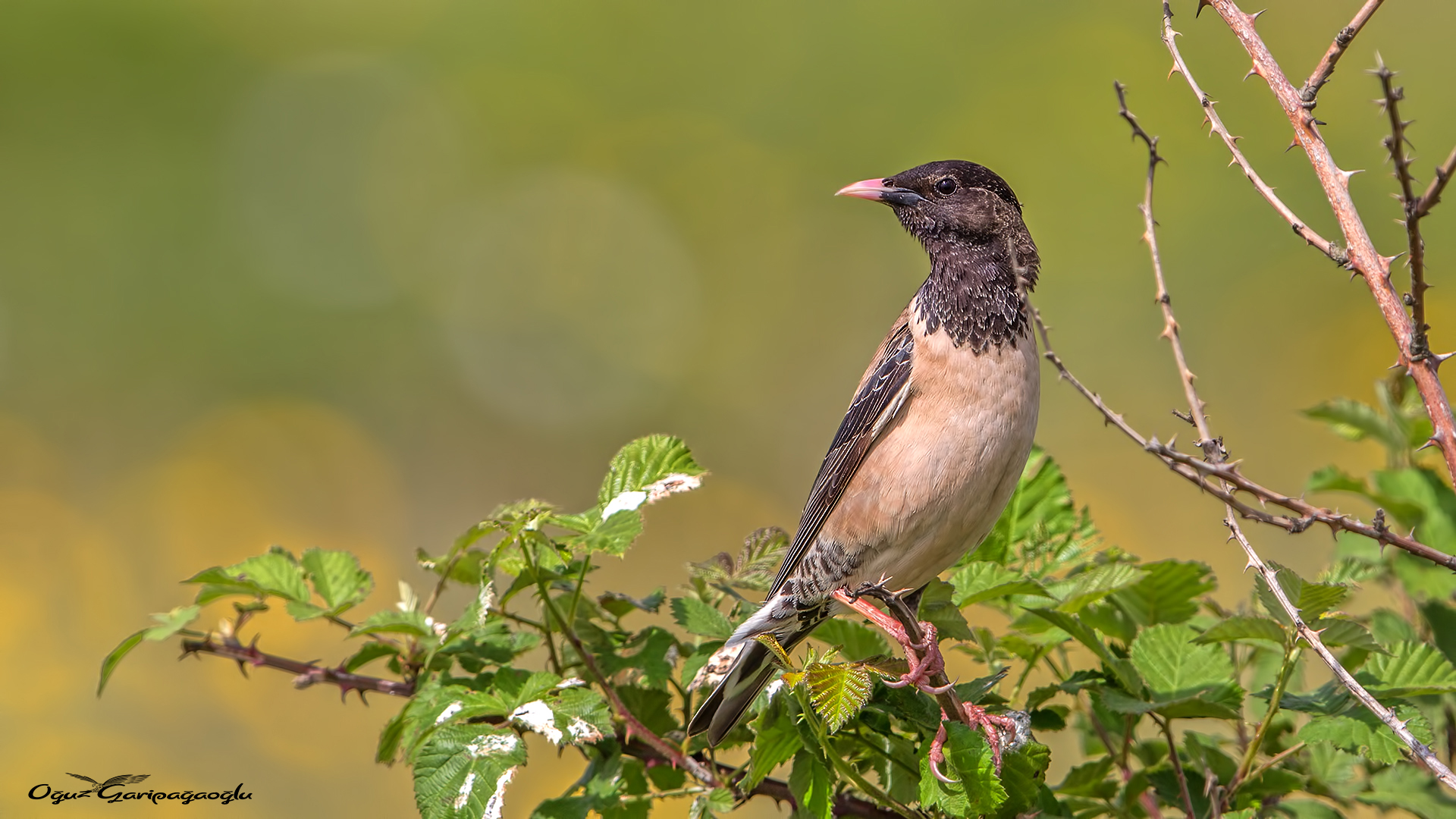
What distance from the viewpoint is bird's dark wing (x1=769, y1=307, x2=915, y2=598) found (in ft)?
12.6

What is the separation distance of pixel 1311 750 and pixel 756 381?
4.97 meters

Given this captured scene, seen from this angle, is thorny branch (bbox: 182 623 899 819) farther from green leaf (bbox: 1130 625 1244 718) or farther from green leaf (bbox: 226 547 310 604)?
green leaf (bbox: 1130 625 1244 718)

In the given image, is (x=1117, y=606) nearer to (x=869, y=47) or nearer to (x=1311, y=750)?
(x=1311, y=750)

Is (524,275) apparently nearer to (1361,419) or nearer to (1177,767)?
(1361,419)

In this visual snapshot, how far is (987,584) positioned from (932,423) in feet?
2.93

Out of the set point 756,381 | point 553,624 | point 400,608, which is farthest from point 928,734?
point 756,381

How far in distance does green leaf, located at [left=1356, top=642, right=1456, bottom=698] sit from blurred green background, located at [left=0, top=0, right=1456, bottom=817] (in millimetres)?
3719

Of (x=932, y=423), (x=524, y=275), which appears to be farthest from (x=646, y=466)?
(x=524, y=275)

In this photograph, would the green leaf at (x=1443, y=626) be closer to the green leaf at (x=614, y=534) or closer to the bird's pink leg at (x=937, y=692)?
the bird's pink leg at (x=937, y=692)

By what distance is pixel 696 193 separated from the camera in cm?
860

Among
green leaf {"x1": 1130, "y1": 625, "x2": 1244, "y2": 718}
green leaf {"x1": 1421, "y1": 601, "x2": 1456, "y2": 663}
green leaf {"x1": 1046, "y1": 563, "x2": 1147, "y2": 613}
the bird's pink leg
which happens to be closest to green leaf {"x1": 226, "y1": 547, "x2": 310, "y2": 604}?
the bird's pink leg

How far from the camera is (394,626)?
2738 millimetres

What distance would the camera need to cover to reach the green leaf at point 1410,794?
8.96 ft

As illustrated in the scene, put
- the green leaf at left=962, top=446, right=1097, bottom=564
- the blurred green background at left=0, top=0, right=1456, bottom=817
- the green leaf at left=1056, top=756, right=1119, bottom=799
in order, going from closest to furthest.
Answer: the green leaf at left=1056, top=756, right=1119, bottom=799 < the green leaf at left=962, top=446, right=1097, bottom=564 < the blurred green background at left=0, top=0, right=1456, bottom=817
